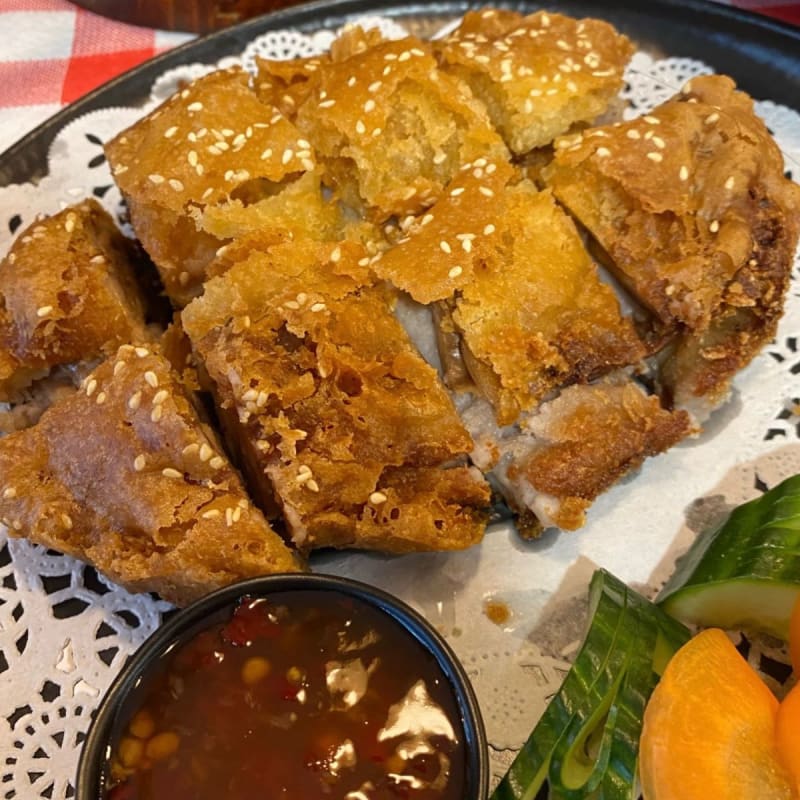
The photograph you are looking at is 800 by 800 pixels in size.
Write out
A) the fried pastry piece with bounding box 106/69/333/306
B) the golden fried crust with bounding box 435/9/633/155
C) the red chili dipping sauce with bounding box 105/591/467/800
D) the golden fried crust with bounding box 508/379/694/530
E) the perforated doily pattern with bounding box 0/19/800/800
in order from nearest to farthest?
the red chili dipping sauce with bounding box 105/591/467/800
the perforated doily pattern with bounding box 0/19/800/800
the golden fried crust with bounding box 508/379/694/530
the fried pastry piece with bounding box 106/69/333/306
the golden fried crust with bounding box 435/9/633/155

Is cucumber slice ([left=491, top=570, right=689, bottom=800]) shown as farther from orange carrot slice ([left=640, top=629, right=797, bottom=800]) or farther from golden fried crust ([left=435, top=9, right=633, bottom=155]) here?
golden fried crust ([left=435, top=9, right=633, bottom=155])

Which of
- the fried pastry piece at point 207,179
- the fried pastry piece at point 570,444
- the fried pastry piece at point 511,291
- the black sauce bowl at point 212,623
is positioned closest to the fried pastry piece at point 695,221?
the fried pastry piece at point 511,291

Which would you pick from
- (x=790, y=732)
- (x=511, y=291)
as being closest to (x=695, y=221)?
(x=511, y=291)

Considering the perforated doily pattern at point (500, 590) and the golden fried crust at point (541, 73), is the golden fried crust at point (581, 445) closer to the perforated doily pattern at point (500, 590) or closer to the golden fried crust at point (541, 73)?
the perforated doily pattern at point (500, 590)

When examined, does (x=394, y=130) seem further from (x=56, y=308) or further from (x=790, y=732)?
(x=790, y=732)

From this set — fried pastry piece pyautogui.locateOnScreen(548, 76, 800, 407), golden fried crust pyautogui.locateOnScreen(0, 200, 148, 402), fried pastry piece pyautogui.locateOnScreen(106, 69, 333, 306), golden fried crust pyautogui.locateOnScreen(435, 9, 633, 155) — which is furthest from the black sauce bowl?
golden fried crust pyautogui.locateOnScreen(435, 9, 633, 155)

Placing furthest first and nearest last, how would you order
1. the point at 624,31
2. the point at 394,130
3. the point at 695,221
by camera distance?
the point at 624,31, the point at 394,130, the point at 695,221

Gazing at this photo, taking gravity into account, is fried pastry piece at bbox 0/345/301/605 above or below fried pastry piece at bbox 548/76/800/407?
below
